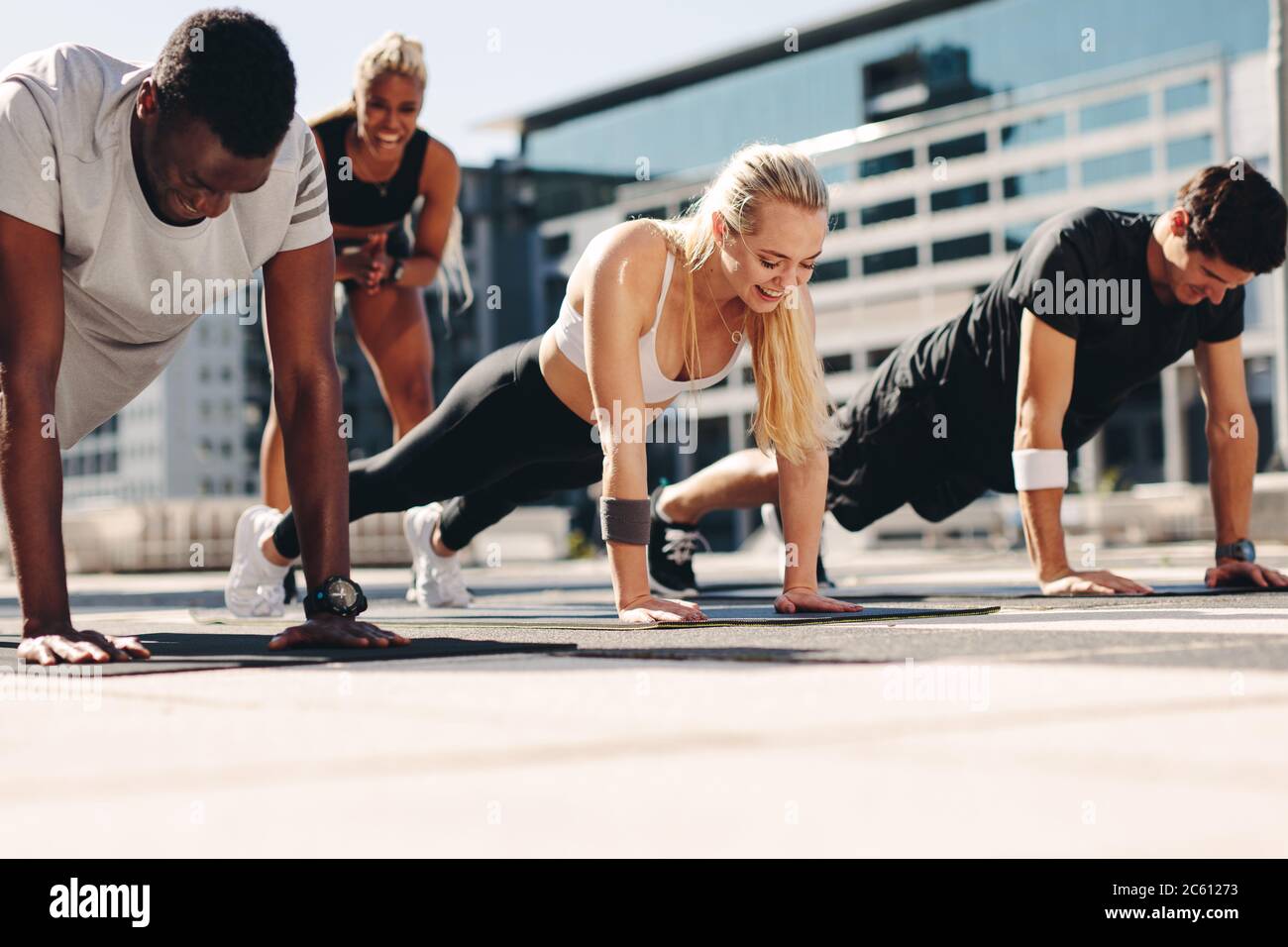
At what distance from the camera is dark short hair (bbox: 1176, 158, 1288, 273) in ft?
14.1

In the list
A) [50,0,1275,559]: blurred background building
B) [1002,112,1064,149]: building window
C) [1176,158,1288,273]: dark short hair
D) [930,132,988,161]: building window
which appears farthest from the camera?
[930,132,988,161]: building window

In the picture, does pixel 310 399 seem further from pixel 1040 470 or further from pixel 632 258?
pixel 1040 470

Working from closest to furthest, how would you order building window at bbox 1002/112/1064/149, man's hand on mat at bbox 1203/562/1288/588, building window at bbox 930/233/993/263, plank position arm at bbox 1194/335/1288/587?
man's hand on mat at bbox 1203/562/1288/588 < plank position arm at bbox 1194/335/1288/587 < building window at bbox 1002/112/1064/149 < building window at bbox 930/233/993/263

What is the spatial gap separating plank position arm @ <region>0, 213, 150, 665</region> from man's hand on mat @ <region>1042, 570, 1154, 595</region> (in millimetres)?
2766

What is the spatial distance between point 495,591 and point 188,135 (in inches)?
189

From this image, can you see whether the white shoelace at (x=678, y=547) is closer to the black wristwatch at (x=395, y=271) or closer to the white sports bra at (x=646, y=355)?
the white sports bra at (x=646, y=355)

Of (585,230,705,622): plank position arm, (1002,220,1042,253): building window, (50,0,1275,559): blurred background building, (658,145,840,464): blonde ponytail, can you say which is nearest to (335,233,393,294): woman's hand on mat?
(658,145,840,464): blonde ponytail

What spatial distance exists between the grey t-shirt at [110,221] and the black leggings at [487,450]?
861 mm

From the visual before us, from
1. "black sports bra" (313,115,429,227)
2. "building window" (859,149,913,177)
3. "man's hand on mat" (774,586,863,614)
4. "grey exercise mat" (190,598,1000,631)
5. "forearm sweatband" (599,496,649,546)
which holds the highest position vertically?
"building window" (859,149,913,177)

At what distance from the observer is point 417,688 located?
231cm

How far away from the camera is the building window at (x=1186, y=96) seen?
53750 mm

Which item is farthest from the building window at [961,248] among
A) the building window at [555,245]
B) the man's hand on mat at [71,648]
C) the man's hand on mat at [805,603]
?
the man's hand on mat at [71,648]

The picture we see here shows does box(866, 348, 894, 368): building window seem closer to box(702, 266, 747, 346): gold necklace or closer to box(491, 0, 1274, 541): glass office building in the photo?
box(491, 0, 1274, 541): glass office building
